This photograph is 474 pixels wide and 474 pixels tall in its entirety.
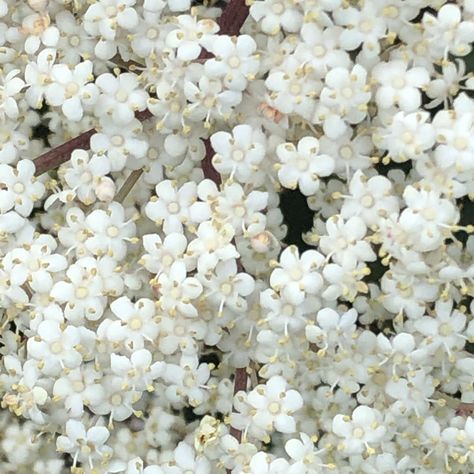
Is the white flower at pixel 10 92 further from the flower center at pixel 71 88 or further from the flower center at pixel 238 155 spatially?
the flower center at pixel 238 155

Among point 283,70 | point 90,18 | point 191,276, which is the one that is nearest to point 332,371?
point 191,276

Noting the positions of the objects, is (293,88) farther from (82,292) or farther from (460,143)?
(82,292)

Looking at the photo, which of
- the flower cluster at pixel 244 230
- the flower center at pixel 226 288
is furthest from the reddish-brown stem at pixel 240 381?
the flower center at pixel 226 288

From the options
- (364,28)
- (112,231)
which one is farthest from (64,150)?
(364,28)

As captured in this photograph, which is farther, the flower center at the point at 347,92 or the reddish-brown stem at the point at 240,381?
the reddish-brown stem at the point at 240,381

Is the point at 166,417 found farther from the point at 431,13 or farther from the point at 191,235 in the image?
the point at 431,13

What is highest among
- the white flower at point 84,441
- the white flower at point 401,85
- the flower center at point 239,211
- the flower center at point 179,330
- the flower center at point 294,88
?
the white flower at point 401,85

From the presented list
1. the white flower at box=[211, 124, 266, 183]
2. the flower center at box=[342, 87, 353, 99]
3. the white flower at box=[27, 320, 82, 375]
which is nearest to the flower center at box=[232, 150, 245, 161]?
the white flower at box=[211, 124, 266, 183]
